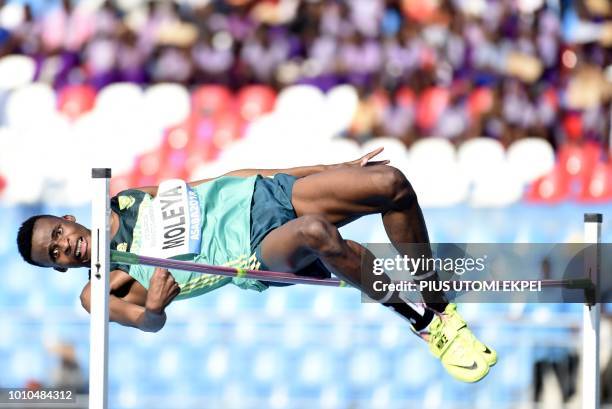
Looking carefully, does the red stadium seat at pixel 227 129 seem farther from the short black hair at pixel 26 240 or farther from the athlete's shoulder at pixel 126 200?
the short black hair at pixel 26 240

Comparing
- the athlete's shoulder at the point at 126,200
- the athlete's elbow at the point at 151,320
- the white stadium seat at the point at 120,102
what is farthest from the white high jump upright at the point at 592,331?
the white stadium seat at the point at 120,102

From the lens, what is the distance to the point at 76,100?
7.77m

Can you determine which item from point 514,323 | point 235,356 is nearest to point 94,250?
point 235,356

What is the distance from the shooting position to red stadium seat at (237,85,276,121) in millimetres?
7660

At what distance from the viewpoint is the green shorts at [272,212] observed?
15.0 ft

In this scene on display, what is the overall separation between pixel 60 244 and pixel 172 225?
0.47 m

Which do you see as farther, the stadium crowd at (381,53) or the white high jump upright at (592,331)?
the stadium crowd at (381,53)

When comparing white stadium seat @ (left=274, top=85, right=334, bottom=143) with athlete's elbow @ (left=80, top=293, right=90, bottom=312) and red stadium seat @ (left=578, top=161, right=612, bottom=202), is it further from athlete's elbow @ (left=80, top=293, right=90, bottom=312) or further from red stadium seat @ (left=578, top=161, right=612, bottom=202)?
athlete's elbow @ (left=80, top=293, right=90, bottom=312)

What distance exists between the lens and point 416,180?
7.19 m

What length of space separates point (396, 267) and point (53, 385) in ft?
10.4

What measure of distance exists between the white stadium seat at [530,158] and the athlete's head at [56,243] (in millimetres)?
3612

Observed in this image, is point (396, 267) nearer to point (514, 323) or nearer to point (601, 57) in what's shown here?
point (514, 323)

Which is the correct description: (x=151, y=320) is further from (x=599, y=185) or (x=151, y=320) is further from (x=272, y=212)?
(x=599, y=185)

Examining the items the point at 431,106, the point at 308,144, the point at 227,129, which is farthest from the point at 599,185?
the point at 227,129
